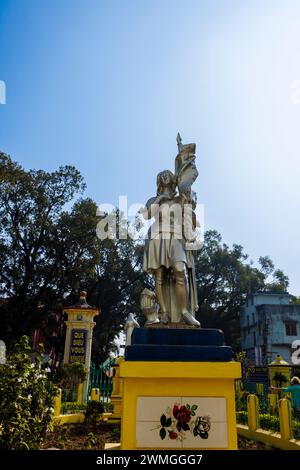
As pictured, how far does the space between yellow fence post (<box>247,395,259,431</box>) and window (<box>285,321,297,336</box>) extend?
23.3 m

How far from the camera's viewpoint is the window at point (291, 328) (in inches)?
1176

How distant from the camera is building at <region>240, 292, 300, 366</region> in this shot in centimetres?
2959

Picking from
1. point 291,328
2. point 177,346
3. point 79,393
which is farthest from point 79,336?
point 291,328

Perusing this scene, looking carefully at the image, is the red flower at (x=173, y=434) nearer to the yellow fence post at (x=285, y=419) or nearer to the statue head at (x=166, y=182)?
the statue head at (x=166, y=182)

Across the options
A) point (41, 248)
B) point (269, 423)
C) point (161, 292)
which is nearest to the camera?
point (161, 292)

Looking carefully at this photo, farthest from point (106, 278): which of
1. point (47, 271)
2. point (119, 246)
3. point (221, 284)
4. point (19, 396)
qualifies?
point (19, 396)

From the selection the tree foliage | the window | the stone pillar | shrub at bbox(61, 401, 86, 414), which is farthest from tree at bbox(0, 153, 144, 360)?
the window

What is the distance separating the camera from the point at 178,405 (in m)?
3.71

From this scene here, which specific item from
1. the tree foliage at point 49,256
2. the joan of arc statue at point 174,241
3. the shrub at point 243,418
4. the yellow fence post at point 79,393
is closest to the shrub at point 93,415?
the yellow fence post at point 79,393

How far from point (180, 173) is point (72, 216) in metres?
18.6

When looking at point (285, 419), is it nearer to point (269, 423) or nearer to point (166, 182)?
point (269, 423)

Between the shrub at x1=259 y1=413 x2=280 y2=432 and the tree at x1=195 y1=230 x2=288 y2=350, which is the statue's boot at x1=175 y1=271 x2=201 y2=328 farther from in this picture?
the tree at x1=195 y1=230 x2=288 y2=350

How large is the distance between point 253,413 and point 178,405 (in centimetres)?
554
